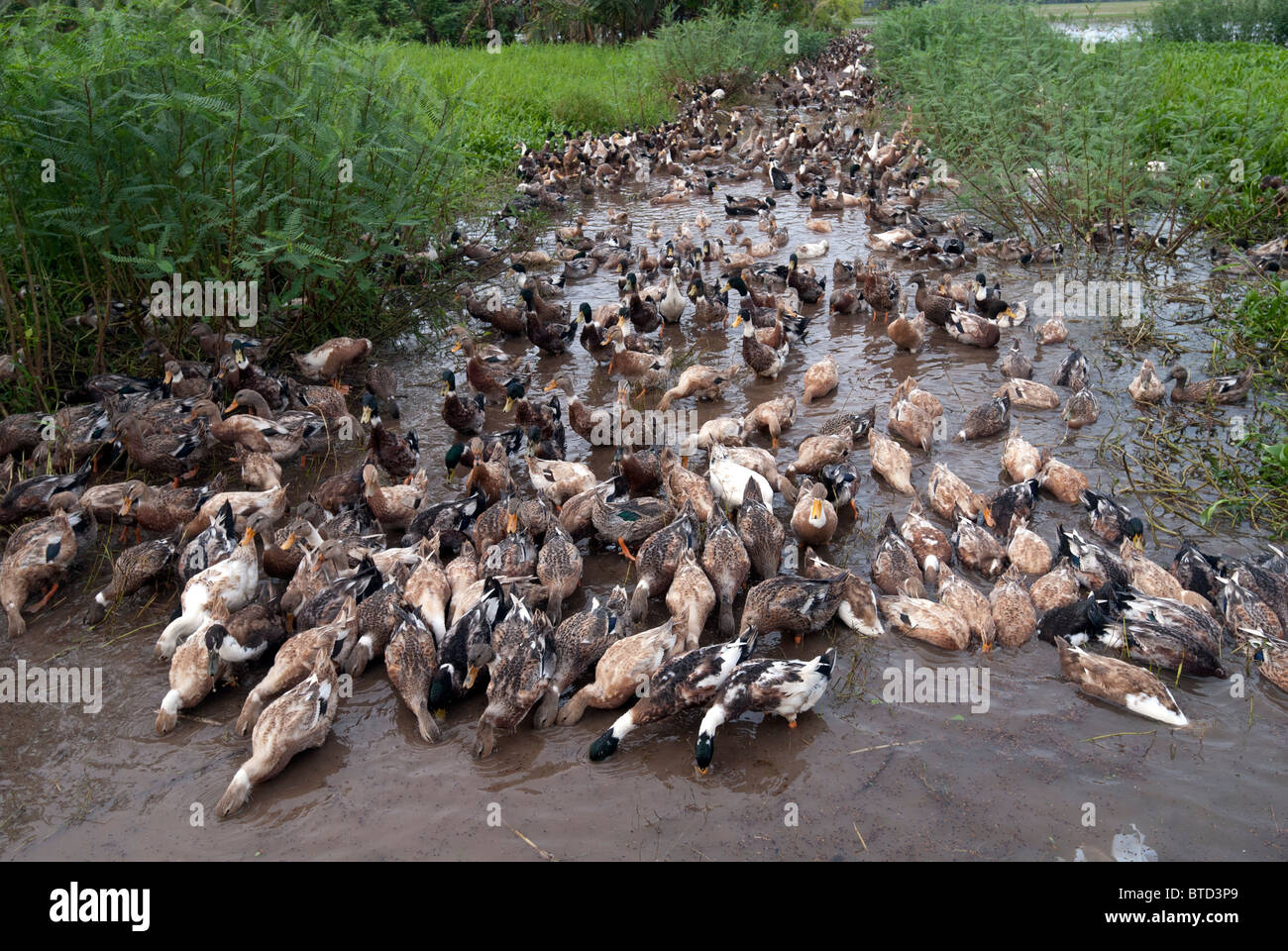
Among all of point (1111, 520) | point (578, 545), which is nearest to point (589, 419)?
point (578, 545)

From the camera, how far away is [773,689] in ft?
15.2

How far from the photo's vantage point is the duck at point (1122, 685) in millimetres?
4605

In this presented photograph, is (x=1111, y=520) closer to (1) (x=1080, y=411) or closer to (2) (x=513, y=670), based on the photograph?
(1) (x=1080, y=411)

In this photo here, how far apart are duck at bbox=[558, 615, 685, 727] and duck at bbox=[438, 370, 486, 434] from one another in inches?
150

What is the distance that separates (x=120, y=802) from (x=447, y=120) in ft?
22.9

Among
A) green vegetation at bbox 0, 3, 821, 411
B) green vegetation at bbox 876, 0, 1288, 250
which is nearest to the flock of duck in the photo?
green vegetation at bbox 0, 3, 821, 411

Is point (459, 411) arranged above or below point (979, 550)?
above

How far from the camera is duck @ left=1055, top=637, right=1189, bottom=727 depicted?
461cm

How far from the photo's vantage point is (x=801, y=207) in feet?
54.6

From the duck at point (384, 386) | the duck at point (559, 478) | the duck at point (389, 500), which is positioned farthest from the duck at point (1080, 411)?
the duck at point (384, 386)

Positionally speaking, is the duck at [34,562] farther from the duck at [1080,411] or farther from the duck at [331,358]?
the duck at [1080,411]

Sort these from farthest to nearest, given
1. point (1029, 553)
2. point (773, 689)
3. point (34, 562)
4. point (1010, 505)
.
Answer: point (1010, 505) → point (1029, 553) → point (34, 562) → point (773, 689)

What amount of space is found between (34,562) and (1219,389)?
9762 mm

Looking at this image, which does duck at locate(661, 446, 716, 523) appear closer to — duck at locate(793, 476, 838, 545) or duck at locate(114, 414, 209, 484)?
duck at locate(793, 476, 838, 545)
